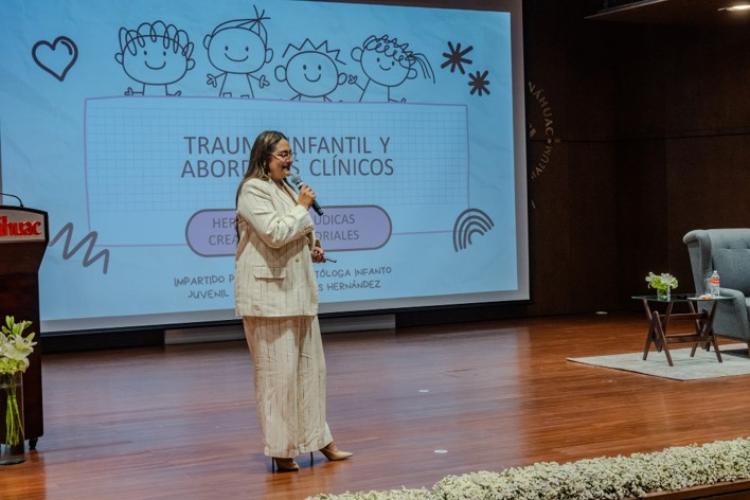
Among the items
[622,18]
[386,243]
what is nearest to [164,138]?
[386,243]

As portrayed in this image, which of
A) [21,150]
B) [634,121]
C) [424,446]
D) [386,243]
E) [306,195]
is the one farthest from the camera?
[634,121]

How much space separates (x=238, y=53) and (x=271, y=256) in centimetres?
501

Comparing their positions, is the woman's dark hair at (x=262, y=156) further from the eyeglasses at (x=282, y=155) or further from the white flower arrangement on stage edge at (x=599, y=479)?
the white flower arrangement on stage edge at (x=599, y=479)

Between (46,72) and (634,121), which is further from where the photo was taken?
(634,121)

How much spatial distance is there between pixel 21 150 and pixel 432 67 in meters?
3.70

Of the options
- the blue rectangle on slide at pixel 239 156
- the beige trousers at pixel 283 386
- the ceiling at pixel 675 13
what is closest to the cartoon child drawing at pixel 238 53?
the blue rectangle on slide at pixel 239 156

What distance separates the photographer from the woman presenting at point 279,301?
4777 millimetres

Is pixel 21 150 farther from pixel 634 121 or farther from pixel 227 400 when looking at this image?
pixel 634 121

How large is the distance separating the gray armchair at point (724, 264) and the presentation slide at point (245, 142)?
2736mm

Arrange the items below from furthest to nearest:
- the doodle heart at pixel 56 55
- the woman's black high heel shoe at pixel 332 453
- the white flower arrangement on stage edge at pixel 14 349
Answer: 1. the doodle heart at pixel 56 55
2. the white flower arrangement on stage edge at pixel 14 349
3. the woman's black high heel shoe at pixel 332 453

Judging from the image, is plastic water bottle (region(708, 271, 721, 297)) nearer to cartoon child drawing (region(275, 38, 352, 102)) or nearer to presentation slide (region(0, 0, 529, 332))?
presentation slide (region(0, 0, 529, 332))

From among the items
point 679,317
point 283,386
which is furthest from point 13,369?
point 679,317

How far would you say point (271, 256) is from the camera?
4805 mm

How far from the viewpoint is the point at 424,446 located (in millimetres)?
5305
